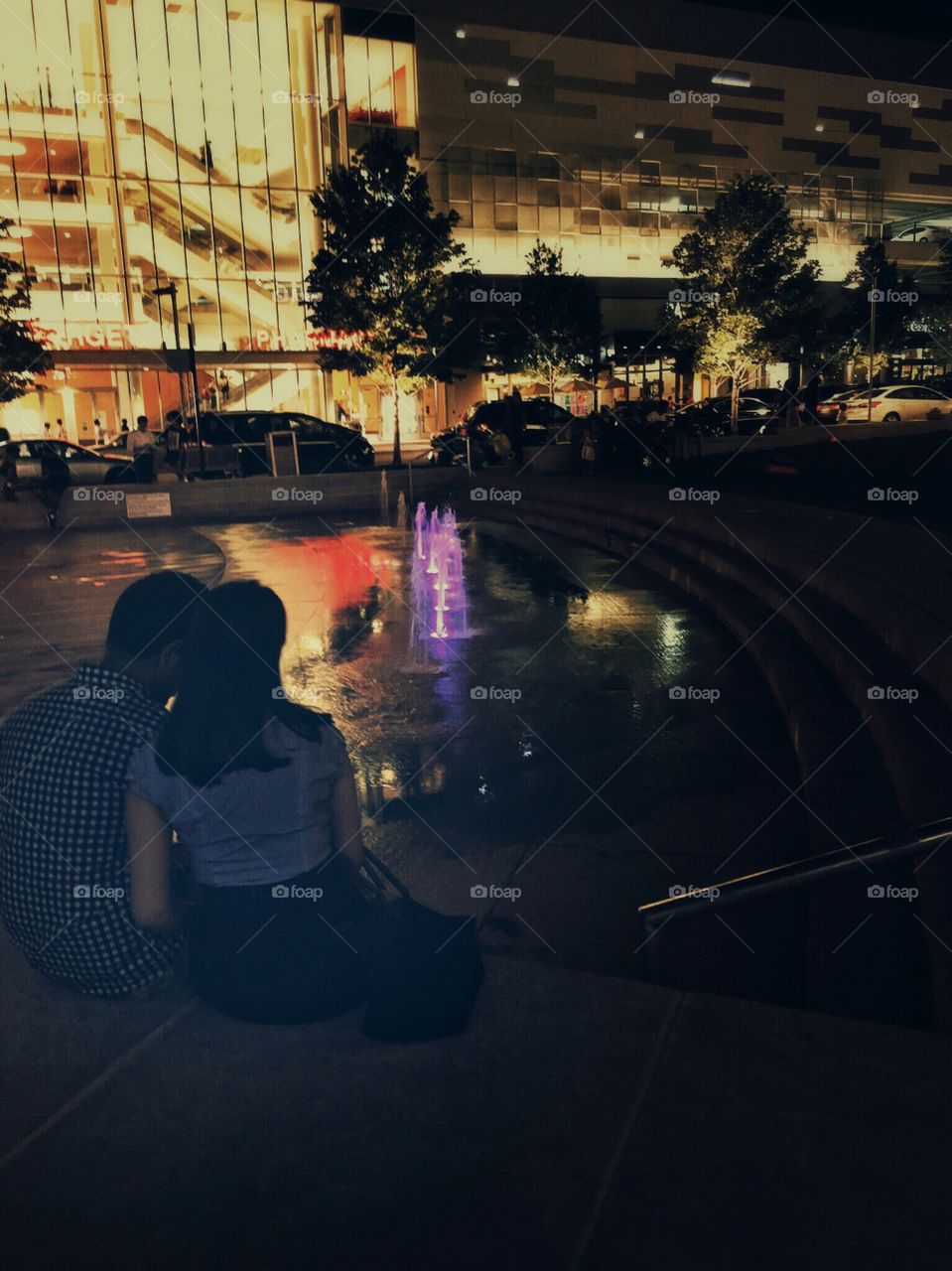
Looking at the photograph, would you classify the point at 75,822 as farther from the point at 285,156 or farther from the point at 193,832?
the point at 285,156

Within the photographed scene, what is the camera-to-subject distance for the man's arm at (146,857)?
116 inches

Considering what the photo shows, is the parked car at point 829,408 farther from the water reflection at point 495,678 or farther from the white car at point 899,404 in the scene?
the water reflection at point 495,678

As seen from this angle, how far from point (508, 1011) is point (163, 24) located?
44.8 meters

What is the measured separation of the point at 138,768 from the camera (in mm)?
2947

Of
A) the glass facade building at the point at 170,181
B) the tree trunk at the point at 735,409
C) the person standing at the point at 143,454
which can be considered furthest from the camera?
the glass facade building at the point at 170,181

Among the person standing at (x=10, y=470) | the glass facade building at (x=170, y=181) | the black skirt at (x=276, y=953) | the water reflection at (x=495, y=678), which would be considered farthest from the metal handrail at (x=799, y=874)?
the glass facade building at (x=170, y=181)

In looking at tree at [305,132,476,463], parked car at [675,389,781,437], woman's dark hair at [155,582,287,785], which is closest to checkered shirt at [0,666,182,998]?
woman's dark hair at [155,582,287,785]

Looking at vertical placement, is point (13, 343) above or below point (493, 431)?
above

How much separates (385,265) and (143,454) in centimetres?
860

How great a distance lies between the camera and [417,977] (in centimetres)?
288

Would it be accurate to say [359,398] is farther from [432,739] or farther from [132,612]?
[132,612]

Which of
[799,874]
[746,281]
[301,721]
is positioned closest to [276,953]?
[301,721]

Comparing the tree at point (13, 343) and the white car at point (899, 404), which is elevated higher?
the tree at point (13, 343)

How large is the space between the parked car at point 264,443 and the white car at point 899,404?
1938cm
